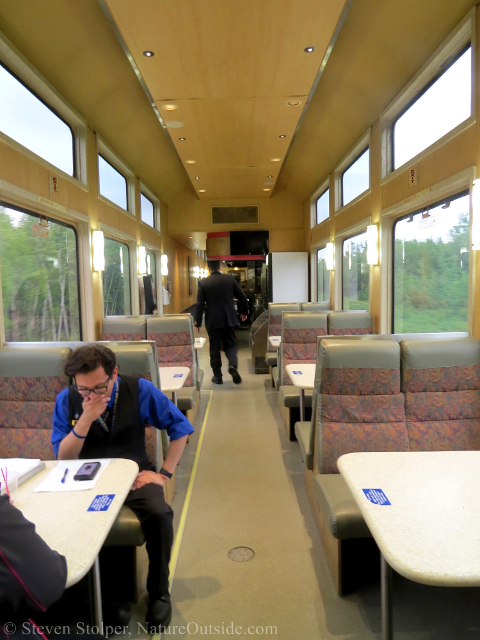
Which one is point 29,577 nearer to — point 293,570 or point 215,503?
point 293,570

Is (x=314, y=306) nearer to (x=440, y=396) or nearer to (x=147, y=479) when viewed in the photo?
(x=440, y=396)

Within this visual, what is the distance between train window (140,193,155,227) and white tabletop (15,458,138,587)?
730 cm

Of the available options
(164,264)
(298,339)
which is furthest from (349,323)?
(164,264)

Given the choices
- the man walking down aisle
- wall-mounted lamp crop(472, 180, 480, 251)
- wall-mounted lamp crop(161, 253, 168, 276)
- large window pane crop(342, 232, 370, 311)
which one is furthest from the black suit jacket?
wall-mounted lamp crop(161, 253, 168, 276)

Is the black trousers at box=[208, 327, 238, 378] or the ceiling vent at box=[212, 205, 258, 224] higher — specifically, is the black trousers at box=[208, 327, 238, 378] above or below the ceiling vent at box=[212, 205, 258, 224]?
below

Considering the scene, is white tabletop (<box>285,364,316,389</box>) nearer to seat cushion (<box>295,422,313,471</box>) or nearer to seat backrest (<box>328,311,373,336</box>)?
seat cushion (<box>295,422,313,471</box>)

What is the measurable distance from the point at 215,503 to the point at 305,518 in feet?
1.96

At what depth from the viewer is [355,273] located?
6680 millimetres

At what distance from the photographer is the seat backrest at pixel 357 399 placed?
2240mm

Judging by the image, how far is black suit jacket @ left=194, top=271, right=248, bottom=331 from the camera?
582 cm

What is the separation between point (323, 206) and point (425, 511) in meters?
7.80

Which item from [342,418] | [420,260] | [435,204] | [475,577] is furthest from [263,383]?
[475,577]

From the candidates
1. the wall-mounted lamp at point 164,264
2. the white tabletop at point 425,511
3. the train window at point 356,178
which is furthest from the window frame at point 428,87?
the wall-mounted lamp at point 164,264

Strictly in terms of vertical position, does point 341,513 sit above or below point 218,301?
below
